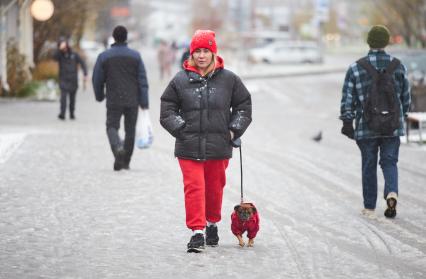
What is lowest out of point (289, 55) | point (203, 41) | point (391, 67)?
point (289, 55)

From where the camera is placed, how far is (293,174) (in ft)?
42.4

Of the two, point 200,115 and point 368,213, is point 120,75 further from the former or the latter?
point 200,115

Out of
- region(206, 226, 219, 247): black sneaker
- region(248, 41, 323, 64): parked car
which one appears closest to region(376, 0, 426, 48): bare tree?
region(248, 41, 323, 64): parked car

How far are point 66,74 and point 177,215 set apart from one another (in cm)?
1182

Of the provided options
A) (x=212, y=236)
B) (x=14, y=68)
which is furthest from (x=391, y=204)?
(x=14, y=68)

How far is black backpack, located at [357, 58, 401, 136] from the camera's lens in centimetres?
933

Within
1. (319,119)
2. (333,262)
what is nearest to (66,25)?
(319,119)

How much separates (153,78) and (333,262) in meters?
36.4

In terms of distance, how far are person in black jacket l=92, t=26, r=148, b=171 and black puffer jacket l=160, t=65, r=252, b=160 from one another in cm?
489

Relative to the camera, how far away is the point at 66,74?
20.9 meters

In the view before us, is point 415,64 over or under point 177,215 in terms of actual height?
over

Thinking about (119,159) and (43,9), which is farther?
(43,9)

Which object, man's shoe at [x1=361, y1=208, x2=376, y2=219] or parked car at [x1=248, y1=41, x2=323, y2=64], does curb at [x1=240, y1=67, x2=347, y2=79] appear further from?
man's shoe at [x1=361, y1=208, x2=376, y2=219]

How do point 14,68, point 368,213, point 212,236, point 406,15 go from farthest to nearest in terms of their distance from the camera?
point 406,15 < point 14,68 < point 368,213 < point 212,236
